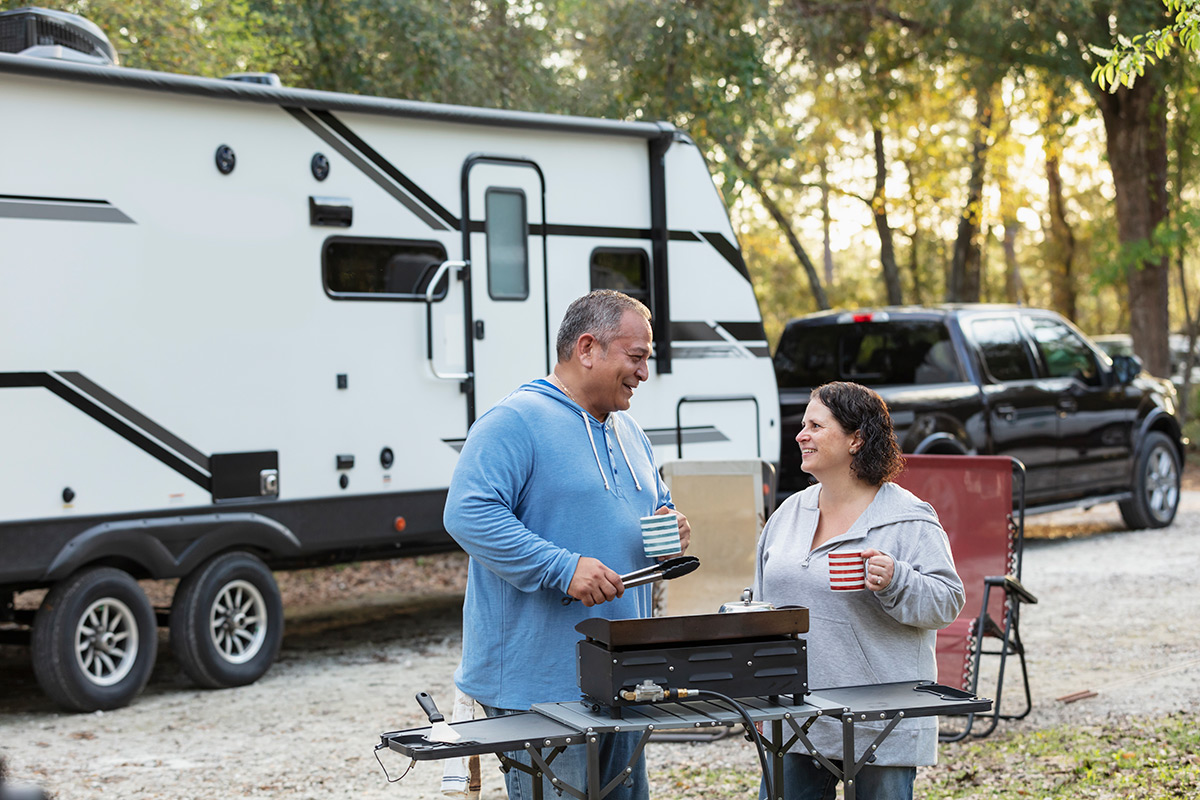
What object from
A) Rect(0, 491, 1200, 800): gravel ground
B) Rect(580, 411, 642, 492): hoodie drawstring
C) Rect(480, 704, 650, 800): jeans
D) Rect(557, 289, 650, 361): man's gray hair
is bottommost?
Rect(0, 491, 1200, 800): gravel ground

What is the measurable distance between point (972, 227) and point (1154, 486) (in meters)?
10.9

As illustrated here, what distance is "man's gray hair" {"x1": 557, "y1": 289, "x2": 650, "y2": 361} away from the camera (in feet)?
11.0

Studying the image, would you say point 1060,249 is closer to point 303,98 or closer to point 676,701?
point 303,98

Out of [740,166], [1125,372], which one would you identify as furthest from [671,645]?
[740,166]

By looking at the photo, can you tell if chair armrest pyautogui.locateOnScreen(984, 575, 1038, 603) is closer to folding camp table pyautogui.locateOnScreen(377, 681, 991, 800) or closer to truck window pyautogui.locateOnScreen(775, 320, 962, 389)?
folding camp table pyautogui.locateOnScreen(377, 681, 991, 800)

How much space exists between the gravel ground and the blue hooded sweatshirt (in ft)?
7.29

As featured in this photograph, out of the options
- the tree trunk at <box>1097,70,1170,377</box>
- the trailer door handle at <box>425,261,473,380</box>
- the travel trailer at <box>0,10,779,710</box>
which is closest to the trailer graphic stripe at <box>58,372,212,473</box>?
the travel trailer at <box>0,10,779,710</box>

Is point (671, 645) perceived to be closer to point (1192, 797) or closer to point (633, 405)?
point (1192, 797)

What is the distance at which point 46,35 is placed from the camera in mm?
6832

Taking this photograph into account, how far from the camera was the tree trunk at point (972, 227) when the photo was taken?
71.2 feet

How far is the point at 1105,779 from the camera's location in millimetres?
5039

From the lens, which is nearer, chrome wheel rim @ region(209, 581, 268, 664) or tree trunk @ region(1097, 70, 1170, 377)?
chrome wheel rim @ region(209, 581, 268, 664)

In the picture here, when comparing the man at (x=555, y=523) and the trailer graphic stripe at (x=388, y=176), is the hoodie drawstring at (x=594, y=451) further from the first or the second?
the trailer graphic stripe at (x=388, y=176)

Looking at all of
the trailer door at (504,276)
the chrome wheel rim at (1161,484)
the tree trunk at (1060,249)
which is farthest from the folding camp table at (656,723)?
the tree trunk at (1060,249)
